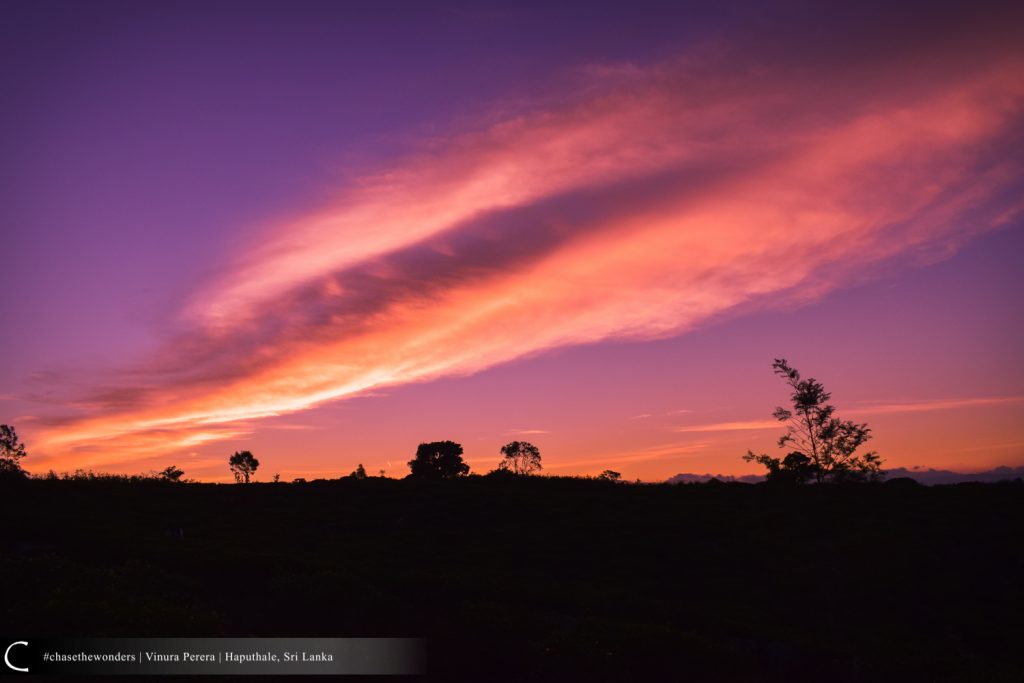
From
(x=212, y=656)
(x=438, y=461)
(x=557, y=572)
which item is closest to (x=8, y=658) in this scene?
(x=212, y=656)

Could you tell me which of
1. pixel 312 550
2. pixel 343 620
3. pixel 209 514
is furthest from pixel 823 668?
pixel 209 514

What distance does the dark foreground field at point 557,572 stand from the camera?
22.2 m

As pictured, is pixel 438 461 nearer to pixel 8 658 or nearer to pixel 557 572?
pixel 557 572

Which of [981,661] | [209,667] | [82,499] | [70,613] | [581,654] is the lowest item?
[981,661]

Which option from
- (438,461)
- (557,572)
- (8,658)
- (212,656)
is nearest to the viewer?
(8,658)

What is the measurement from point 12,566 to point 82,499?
61.9 ft

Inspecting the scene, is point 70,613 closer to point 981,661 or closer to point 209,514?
point 209,514

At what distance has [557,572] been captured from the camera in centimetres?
3381

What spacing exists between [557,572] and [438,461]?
6545 centimetres

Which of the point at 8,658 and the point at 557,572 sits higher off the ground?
the point at 8,658

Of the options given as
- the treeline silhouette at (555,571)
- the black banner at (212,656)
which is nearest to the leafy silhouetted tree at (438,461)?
the treeline silhouette at (555,571)

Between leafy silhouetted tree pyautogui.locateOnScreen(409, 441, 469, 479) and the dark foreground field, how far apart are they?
4419 cm

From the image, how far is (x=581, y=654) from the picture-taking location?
21000 millimetres

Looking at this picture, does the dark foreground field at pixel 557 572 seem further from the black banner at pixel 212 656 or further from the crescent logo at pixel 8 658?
the crescent logo at pixel 8 658
